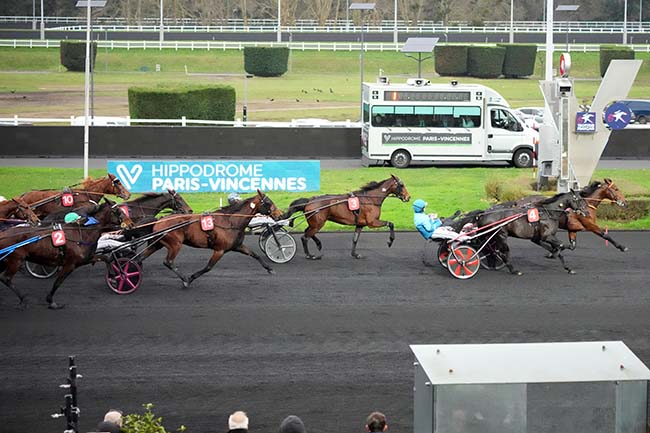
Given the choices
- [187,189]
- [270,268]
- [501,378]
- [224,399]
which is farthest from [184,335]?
[187,189]

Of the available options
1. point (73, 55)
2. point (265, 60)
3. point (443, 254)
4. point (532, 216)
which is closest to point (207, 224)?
point (443, 254)

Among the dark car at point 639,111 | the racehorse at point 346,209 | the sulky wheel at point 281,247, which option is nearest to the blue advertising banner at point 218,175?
the racehorse at point 346,209

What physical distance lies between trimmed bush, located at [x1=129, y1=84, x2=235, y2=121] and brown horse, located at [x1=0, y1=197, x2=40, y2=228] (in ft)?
65.7

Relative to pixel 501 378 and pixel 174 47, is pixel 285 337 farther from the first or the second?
pixel 174 47

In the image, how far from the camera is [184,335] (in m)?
13.0

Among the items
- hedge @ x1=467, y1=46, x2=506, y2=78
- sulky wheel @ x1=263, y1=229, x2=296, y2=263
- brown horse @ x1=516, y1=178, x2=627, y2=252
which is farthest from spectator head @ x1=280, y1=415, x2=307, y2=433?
hedge @ x1=467, y1=46, x2=506, y2=78

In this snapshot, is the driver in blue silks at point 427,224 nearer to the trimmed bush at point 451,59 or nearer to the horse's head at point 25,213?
the horse's head at point 25,213

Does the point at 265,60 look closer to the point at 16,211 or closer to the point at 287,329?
the point at 16,211

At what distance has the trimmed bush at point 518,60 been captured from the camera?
189 feet

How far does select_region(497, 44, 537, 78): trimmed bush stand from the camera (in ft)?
189

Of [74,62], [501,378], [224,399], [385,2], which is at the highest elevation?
[385,2]

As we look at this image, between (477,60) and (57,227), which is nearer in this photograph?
(57,227)

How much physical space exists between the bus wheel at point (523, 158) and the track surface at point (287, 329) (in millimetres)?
11826

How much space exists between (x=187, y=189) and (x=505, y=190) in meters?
6.49
